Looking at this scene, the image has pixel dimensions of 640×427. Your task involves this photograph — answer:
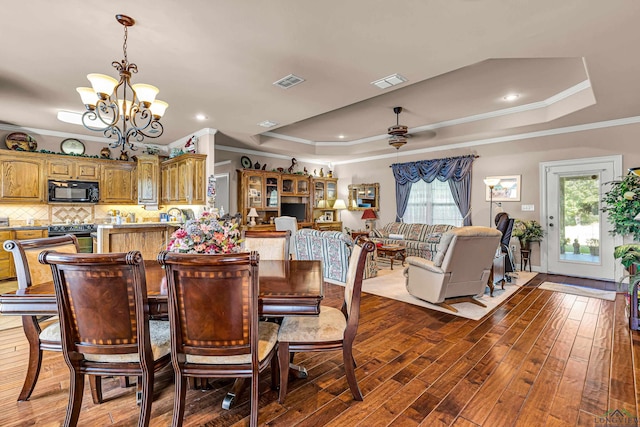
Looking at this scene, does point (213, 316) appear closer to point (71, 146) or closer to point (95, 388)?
point (95, 388)

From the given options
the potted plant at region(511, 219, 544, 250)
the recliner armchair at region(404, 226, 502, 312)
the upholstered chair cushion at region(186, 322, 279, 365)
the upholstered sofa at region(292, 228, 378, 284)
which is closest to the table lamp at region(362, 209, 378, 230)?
the upholstered sofa at region(292, 228, 378, 284)

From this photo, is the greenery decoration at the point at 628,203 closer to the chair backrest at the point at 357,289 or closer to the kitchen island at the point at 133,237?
the chair backrest at the point at 357,289

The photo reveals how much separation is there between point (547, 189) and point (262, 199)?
20.0 ft

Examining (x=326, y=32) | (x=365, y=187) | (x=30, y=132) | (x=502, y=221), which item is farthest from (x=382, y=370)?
(x=30, y=132)

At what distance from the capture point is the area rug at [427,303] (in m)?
3.65

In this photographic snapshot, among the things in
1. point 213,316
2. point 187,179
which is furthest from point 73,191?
point 213,316

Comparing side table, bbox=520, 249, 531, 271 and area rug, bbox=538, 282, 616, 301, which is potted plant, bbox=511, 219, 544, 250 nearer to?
side table, bbox=520, 249, 531, 271

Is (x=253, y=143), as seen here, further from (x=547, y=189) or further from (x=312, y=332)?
(x=547, y=189)

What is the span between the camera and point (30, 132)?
221 inches

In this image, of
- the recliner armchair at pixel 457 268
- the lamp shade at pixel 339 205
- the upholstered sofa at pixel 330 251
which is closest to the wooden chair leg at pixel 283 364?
the recliner armchair at pixel 457 268

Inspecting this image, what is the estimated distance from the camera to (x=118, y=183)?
6371 millimetres

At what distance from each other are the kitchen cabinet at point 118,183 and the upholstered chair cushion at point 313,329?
19.8ft

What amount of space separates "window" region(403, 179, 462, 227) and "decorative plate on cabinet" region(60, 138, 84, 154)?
24.8 ft

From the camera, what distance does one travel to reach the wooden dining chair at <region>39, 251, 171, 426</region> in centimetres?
145
